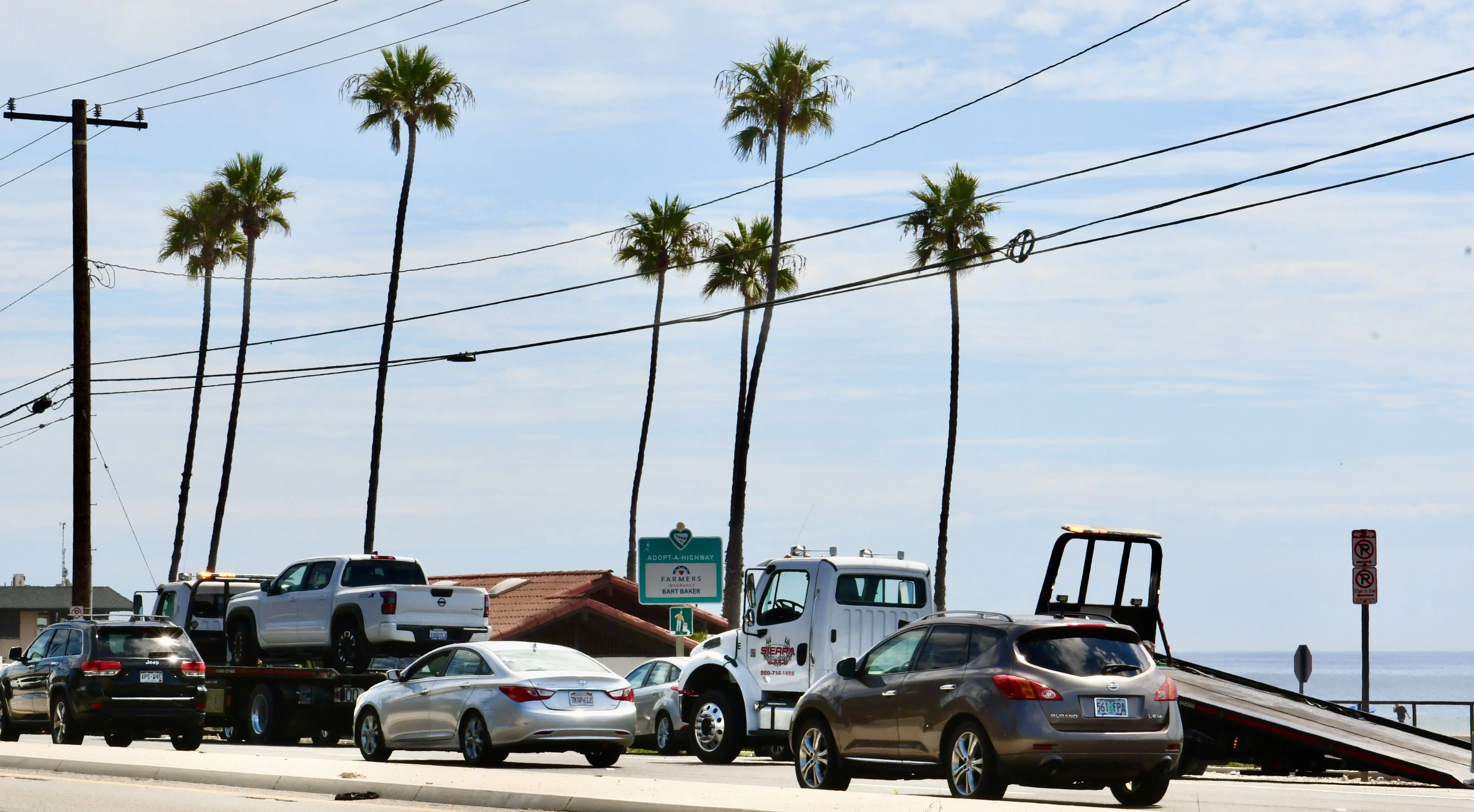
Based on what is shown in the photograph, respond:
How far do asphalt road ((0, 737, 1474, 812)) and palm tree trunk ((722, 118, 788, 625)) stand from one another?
914 inches

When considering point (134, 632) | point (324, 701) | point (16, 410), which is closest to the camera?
point (134, 632)

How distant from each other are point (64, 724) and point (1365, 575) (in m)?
18.7

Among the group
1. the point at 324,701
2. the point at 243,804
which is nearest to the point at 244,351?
the point at 324,701

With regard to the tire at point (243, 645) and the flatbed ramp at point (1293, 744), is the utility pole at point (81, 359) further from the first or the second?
the flatbed ramp at point (1293, 744)

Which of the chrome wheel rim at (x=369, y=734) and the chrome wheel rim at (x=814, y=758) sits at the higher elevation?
the chrome wheel rim at (x=814, y=758)

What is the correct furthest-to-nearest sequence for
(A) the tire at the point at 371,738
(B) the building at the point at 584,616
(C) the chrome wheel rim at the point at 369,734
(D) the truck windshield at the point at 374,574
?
(B) the building at the point at 584,616, (D) the truck windshield at the point at 374,574, (C) the chrome wheel rim at the point at 369,734, (A) the tire at the point at 371,738

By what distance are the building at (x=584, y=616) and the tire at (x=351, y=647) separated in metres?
15.6

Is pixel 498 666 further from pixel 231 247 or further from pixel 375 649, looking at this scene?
pixel 231 247

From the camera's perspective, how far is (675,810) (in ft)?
43.5

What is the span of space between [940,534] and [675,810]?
117ft

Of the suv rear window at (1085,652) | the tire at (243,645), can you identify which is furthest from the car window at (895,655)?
the tire at (243,645)

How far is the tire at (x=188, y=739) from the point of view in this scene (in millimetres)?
23875

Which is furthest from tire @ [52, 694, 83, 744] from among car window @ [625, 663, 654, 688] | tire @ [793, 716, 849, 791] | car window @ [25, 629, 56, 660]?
tire @ [793, 716, 849, 791]

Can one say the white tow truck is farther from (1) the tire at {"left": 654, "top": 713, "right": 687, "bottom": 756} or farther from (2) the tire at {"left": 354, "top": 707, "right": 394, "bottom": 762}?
(2) the tire at {"left": 354, "top": 707, "right": 394, "bottom": 762}
